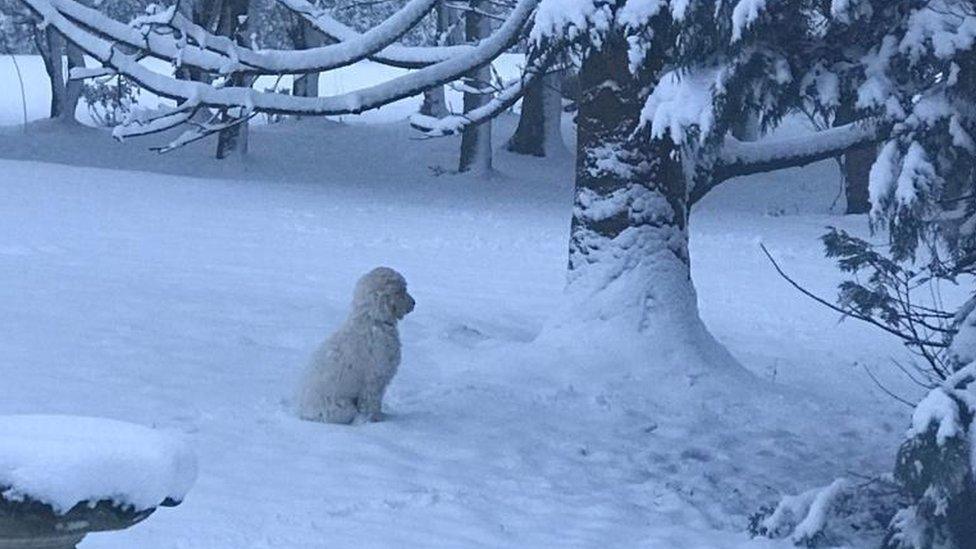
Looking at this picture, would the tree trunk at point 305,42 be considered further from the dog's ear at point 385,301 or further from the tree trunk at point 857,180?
the dog's ear at point 385,301

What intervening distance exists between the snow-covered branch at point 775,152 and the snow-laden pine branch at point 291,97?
170 cm

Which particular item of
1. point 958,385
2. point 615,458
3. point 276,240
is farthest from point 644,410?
point 276,240

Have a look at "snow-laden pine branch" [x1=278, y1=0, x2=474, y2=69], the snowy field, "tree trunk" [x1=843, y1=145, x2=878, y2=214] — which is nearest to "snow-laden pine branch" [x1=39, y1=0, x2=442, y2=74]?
"snow-laden pine branch" [x1=278, y1=0, x2=474, y2=69]

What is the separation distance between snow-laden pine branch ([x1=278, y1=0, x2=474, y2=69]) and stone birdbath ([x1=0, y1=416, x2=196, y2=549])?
8492mm

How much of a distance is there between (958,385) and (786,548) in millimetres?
1416

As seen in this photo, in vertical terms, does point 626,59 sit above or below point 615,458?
above

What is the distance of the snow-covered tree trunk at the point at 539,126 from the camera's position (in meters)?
30.5

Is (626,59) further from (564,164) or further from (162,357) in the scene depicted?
(564,164)

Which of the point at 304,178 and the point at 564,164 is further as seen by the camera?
the point at 564,164

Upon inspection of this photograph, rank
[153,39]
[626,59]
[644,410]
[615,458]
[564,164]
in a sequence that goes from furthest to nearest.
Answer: [564,164]
[153,39]
[626,59]
[644,410]
[615,458]

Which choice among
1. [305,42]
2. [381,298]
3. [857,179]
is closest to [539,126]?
[305,42]

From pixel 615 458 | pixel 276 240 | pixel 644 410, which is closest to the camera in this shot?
pixel 615 458

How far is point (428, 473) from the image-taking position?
25.3ft

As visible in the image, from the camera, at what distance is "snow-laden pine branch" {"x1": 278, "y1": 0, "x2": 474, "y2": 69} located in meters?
11.6
